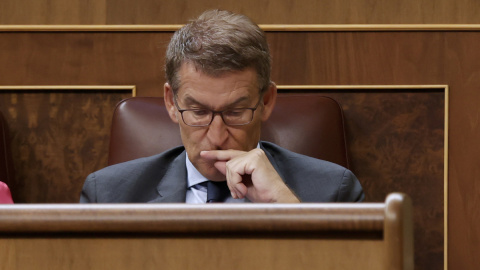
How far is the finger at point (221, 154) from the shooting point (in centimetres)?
112

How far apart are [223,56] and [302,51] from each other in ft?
1.61

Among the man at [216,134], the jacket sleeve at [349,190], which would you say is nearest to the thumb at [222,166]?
the man at [216,134]

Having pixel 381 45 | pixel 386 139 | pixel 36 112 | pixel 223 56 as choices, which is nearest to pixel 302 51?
pixel 381 45

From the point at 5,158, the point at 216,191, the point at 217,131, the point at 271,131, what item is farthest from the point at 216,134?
the point at 5,158

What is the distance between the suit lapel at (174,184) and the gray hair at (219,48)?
0.50ft

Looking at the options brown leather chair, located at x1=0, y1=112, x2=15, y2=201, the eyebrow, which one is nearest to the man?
the eyebrow

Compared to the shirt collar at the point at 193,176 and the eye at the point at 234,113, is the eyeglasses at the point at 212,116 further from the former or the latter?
the shirt collar at the point at 193,176

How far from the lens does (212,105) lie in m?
1.15

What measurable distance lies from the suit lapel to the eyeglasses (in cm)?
13

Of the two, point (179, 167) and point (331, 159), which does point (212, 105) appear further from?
point (331, 159)

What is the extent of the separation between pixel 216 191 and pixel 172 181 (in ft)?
0.30

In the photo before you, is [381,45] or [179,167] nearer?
[179,167]

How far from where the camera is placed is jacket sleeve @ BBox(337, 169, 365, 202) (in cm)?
122

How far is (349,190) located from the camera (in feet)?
4.02
